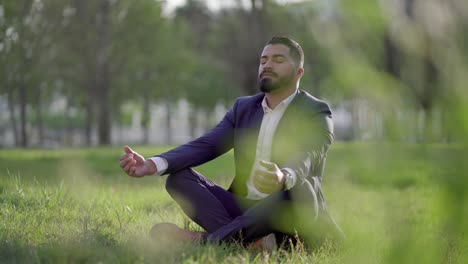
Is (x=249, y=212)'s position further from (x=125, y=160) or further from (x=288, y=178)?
(x=125, y=160)

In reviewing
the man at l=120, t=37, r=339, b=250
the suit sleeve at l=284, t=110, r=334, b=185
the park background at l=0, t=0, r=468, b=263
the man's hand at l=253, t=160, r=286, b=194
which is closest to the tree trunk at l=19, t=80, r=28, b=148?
the park background at l=0, t=0, r=468, b=263

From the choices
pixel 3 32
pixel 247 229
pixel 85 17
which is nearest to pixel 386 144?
pixel 247 229

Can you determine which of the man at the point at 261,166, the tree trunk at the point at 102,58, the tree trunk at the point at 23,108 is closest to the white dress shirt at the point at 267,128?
the man at the point at 261,166

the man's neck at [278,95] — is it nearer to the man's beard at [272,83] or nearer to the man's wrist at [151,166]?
the man's beard at [272,83]

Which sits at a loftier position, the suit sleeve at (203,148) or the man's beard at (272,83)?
the man's beard at (272,83)

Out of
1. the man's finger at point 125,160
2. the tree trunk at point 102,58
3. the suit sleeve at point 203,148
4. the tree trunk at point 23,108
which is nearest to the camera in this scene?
the man's finger at point 125,160

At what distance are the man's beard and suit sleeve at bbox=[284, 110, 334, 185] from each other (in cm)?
32

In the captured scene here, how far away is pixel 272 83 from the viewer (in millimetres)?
4391

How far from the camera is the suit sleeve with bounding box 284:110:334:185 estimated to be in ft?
12.5

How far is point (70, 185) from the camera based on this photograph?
6305mm

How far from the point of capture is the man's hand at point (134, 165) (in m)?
4.09

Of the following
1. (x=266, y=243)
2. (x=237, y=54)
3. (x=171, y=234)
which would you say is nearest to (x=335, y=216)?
(x=266, y=243)

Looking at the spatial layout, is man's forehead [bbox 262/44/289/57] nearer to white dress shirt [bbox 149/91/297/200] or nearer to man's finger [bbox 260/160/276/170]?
white dress shirt [bbox 149/91/297/200]

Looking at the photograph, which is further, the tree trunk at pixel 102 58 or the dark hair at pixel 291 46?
the tree trunk at pixel 102 58
